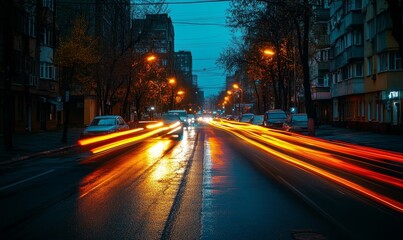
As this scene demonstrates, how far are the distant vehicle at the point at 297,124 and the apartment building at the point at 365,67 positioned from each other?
19.3 ft

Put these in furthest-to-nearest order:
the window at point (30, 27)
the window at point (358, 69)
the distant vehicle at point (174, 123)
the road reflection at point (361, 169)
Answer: the window at point (358, 69), the distant vehicle at point (174, 123), the window at point (30, 27), the road reflection at point (361, 169)

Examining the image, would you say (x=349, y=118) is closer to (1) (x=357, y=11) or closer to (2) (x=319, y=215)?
(1) (x=357, y=11)

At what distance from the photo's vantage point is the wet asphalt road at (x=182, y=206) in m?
7.48

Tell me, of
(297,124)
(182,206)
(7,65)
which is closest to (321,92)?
(297,124)

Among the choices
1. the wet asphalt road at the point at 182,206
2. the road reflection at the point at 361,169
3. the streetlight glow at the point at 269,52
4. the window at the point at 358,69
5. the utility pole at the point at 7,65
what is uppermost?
the streetlight glow at the point at 269,52

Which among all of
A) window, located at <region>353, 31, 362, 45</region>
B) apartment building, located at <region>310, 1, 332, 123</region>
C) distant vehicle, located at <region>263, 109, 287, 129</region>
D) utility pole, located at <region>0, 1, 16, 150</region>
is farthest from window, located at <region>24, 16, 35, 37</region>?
apartment building, located at <region>310, 1, 332, 123</region>

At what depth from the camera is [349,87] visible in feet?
158

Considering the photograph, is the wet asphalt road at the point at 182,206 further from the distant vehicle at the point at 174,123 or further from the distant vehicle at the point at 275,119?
the distant vehicle at the point at 275,119

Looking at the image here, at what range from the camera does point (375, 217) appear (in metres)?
8.39

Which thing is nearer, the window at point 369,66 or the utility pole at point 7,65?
the utility pole at point 7,65

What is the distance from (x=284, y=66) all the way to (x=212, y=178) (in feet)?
147

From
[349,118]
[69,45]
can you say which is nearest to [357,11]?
[349,118]

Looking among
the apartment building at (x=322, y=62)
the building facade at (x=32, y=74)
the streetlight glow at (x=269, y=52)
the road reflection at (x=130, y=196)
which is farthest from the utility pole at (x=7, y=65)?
the apartment building at (x=322, y=62)

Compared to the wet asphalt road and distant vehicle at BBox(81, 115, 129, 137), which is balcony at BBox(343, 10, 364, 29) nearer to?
distant vehicle at BBox(81, 115, 129, 137)
